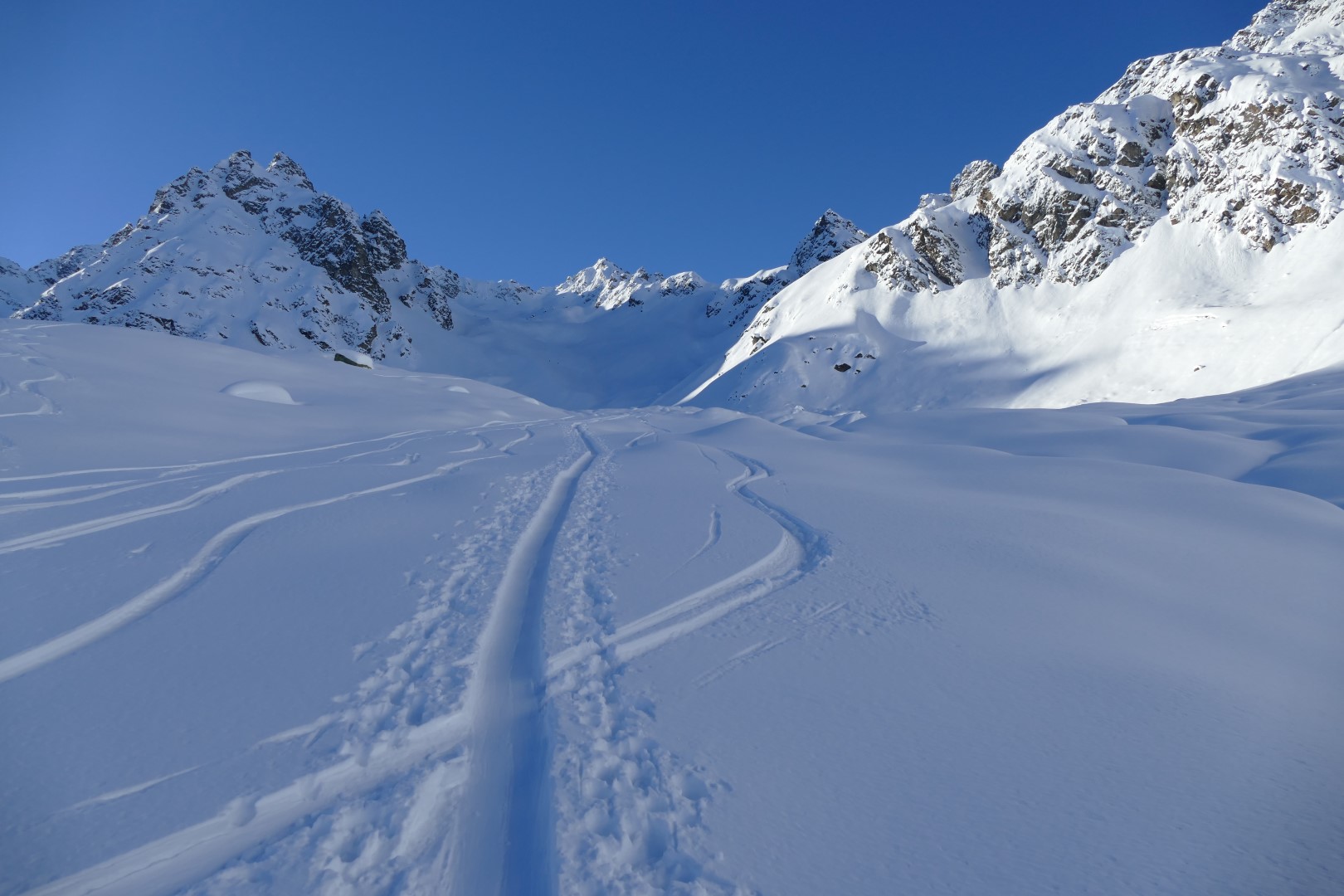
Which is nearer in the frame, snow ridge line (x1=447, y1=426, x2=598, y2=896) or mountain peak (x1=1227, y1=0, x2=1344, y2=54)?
snow ridge line (x1=447, y1=426, x2=598, y2=896)

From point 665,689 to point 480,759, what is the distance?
1.03 m

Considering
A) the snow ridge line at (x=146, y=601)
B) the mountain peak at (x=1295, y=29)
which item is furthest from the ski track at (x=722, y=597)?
the mountain peak at (x=1295, y=29)

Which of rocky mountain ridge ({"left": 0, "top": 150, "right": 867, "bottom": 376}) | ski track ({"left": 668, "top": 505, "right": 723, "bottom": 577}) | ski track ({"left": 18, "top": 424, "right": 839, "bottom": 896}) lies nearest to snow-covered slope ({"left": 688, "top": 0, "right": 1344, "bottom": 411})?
ski track ({"left": 668, "top": 505, "right": 723, "bottom": 577})

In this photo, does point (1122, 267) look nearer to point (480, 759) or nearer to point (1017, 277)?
point (1017, 277)

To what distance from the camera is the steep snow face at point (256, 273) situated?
77500mm

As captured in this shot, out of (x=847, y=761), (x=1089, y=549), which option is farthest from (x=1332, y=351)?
(x=847, y=761)

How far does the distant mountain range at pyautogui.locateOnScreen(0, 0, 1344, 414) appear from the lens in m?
40.8

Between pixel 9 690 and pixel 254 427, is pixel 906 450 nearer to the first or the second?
pixel 9 690

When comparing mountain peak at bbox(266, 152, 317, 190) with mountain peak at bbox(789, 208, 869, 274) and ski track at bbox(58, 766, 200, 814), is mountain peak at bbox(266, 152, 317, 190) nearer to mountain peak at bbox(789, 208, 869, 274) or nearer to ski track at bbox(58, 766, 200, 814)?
mountain peak at bbox(789, 208, 869, 274)

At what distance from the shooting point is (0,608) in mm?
4004

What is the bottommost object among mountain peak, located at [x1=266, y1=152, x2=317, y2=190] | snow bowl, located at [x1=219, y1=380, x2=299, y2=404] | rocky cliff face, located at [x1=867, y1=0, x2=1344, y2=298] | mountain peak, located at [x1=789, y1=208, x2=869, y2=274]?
snow bowl, located at [x1=219, y1=380, x2=299, y2=404]

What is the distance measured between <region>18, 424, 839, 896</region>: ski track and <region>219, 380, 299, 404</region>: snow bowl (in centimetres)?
1332

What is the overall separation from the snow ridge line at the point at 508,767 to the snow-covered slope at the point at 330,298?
7247 cm

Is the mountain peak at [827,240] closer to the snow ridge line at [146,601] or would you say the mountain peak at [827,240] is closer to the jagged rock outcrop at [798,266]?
the jagged rock outcrop at [798,266]
